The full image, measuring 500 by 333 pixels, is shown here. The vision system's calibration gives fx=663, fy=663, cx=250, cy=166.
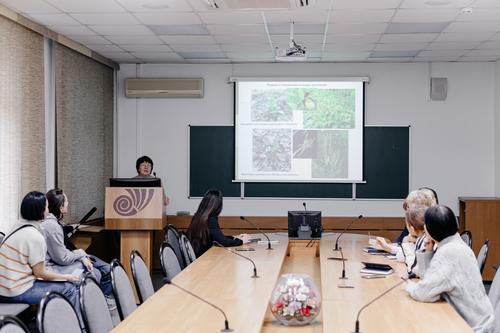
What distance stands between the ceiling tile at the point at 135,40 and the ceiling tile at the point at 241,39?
31.0 inches

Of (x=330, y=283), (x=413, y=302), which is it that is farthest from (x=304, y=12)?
(x=413, y=302)

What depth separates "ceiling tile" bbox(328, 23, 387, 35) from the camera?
24.5 feet

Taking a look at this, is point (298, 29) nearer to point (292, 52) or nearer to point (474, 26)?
point (292, 52)

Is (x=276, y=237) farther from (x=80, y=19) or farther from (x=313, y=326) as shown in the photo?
(x=313, y=326)

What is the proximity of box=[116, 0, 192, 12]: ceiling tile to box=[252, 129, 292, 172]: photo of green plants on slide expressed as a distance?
3.72 meters

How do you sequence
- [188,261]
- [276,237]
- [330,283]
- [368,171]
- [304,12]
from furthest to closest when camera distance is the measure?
[368,171], [276,237], [304,12], [188,261], [330,283]

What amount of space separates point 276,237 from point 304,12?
263 centimetres

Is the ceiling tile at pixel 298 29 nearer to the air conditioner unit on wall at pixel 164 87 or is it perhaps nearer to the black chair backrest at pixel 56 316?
the air conditioner unit on wall at pixel 164 87

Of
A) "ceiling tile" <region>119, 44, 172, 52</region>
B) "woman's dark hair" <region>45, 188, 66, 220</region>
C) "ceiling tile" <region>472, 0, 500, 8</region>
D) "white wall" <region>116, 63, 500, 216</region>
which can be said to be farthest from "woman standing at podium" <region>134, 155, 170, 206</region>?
"ceiling tile" <region>472, 0, 500, 8</region>

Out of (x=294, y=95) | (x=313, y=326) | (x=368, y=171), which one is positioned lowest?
(x=313, y=326)

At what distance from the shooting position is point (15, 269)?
5371 mm

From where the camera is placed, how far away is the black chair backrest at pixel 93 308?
3.73m

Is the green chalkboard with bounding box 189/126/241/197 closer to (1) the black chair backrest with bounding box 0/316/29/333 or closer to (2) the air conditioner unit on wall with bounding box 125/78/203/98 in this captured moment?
(2) the air conditioner unit on wall with bounding box 125/78/203/98

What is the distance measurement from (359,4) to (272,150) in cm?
403
